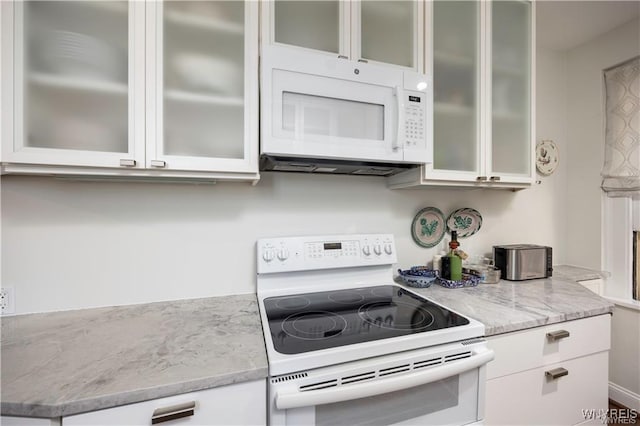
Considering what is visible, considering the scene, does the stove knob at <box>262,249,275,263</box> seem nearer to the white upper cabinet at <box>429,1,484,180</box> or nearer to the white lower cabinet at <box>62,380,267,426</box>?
the white lower cabinet at <box>62,380,267,426</box>

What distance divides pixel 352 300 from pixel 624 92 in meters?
2.28

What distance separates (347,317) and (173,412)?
0.64 m

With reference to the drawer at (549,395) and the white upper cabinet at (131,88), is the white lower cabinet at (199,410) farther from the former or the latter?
the drawer at (549,395)

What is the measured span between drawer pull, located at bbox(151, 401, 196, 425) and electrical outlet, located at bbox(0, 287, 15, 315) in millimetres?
938

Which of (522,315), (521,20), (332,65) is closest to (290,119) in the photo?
(332,65)

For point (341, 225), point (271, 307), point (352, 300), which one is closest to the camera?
point (271, 307)

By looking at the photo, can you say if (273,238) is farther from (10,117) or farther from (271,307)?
(10,117)

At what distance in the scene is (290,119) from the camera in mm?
1110

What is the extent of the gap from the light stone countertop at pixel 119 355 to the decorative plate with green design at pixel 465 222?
134cm

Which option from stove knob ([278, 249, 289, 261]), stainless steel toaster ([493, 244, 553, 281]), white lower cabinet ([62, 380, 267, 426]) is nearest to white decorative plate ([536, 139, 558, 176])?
stainless steel toaster ([493, 244, 553, 281])

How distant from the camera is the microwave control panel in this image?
1.26 m

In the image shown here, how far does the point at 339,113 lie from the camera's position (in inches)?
46.5

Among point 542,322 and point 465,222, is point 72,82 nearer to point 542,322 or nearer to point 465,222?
point 542,322

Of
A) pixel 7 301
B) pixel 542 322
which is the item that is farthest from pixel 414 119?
pixel 7 301
